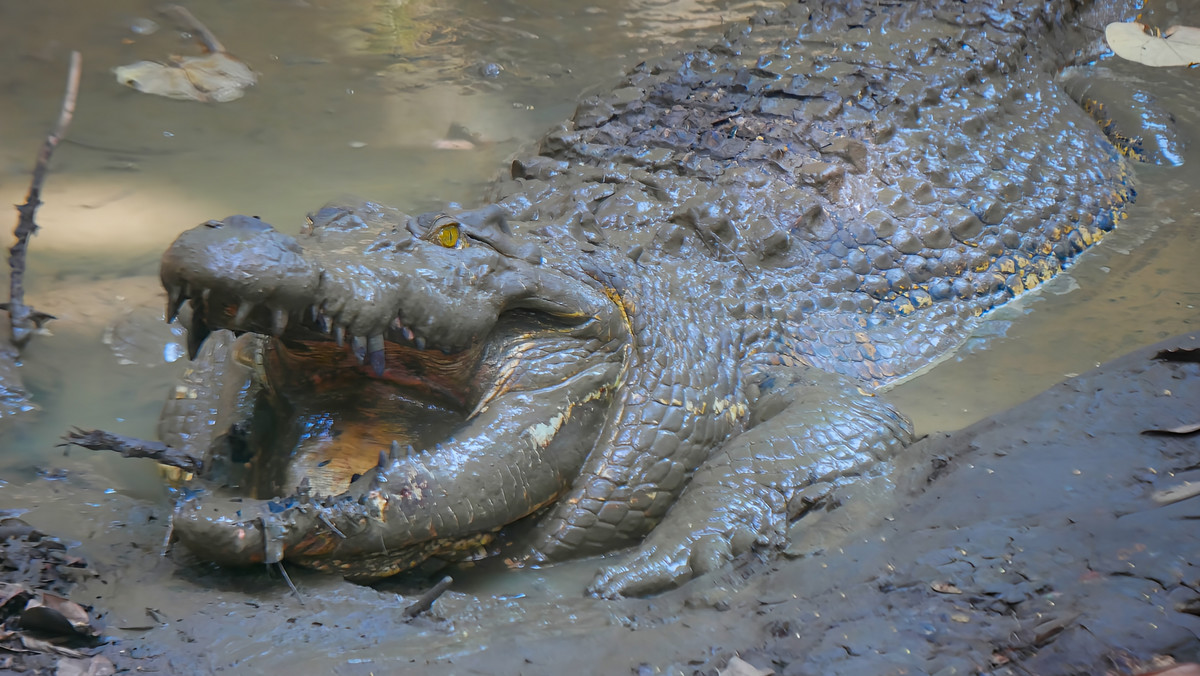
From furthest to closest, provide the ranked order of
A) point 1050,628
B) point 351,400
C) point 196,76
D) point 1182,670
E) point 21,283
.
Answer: point 196,76
point 21,283
point 351,400
point 1050,628
point 1182,670

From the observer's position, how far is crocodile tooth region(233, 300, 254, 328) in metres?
2.17

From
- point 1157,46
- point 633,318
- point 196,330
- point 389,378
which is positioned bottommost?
point 389,378

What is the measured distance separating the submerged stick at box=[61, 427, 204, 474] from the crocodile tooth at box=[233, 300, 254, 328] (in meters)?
0.68

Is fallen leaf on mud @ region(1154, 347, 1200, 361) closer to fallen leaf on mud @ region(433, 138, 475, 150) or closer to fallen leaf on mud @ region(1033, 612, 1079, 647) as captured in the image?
fallen leaf on mud @ region(1033, 612, 1079, 647)

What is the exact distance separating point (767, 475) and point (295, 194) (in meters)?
3.13

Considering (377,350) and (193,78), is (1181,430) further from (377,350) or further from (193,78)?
(193,78)

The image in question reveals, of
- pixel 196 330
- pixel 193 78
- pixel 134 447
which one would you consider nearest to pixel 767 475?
pixel 196 330

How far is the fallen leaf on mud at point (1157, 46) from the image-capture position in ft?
13.7

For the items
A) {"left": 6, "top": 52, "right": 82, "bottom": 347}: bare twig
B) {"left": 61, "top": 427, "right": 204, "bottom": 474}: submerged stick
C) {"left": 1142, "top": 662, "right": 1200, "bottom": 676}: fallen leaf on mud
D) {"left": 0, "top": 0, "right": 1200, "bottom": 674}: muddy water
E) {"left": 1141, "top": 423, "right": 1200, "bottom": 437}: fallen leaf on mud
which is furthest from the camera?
{"left": 6, "top": 52, "right": 82, "bottom": 347}: bare twig

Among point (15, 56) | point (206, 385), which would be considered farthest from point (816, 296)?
point (15, 56)

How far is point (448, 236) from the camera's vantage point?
278 cm

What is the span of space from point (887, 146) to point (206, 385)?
10.8 ft

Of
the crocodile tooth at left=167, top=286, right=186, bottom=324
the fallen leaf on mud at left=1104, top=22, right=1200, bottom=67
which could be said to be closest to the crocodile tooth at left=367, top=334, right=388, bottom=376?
the crocodile tooth at left=167, top=286, right=186, bottom=324

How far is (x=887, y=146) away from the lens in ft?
14.8
